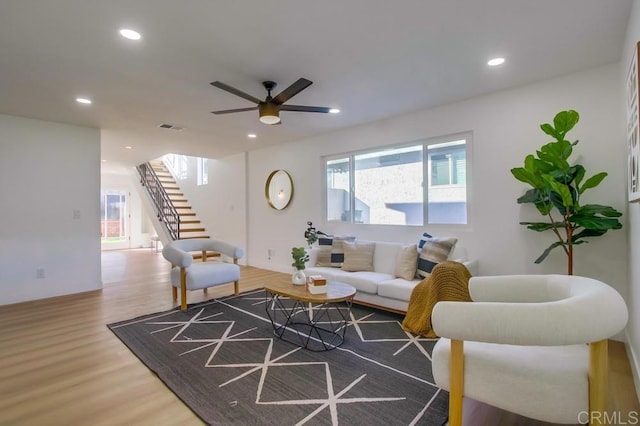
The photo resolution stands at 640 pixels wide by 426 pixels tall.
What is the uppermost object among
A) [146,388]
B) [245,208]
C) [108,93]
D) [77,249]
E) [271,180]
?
[108,93]

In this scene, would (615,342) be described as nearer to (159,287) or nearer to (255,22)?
(255,22)

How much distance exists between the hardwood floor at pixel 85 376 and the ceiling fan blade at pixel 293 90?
241cm

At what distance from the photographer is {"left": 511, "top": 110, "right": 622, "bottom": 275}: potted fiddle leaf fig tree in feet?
8.71

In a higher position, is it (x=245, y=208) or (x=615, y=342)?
(x=245, y=208)

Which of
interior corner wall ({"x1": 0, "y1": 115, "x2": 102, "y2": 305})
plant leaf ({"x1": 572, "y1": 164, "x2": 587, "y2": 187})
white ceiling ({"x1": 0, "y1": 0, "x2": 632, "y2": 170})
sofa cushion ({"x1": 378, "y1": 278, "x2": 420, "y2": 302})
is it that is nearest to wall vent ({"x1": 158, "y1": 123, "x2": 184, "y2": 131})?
white ceiling ({"x1": 0, "y1": 0, "x2": 632, "y2": 170})

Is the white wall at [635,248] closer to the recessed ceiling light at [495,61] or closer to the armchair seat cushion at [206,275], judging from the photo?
the recessed ceiling light at [495,61]

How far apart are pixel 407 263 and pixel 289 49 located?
2.55m

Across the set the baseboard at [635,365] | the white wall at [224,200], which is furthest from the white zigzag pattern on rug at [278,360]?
the white wall at [224,200]

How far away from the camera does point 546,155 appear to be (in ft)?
9.24

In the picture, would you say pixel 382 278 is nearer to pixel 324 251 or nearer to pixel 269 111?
pixel 324 251

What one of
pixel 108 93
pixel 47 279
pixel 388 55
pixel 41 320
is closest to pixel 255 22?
pixel 388 55

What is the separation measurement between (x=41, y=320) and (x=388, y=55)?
457cm

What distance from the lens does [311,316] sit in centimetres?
360

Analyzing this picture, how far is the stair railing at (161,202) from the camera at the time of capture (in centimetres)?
774
